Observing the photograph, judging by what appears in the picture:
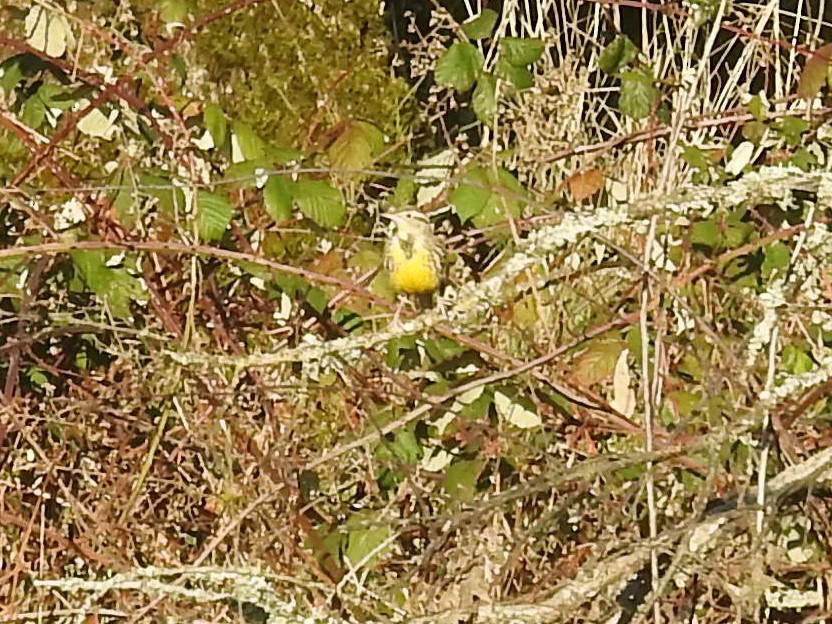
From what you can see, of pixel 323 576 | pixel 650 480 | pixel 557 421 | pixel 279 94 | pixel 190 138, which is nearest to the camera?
pixel 650 480

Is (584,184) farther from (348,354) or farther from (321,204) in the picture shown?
(348,354)

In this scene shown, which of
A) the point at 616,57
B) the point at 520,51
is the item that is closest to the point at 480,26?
the point at 520,51

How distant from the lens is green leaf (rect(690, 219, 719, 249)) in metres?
3.27

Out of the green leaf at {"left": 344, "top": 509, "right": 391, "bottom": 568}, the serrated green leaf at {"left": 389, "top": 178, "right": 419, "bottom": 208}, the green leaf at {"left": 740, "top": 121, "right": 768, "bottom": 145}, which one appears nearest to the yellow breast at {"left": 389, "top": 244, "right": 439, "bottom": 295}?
the serrated green leaf at {"left": 389, "top": 178, "right": 419, "bottom": 208}

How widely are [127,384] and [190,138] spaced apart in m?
0.55

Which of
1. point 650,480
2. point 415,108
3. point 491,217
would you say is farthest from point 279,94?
point 650,480

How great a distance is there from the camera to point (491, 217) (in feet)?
10.7

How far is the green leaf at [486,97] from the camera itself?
3.38 meters

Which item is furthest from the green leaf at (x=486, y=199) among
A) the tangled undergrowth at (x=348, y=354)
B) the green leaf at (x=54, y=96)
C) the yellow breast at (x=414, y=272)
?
the green leaf at (x=54, y=96)

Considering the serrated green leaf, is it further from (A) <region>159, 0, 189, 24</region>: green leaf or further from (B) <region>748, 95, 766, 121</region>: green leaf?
(B) <region>748, 95, 766, 121</region>: green leaf

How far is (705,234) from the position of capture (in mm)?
3285

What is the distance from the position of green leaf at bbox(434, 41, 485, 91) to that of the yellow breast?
363 mm

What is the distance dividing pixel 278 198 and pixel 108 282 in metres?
0.37

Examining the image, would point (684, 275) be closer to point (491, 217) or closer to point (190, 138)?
point (491, 217)
